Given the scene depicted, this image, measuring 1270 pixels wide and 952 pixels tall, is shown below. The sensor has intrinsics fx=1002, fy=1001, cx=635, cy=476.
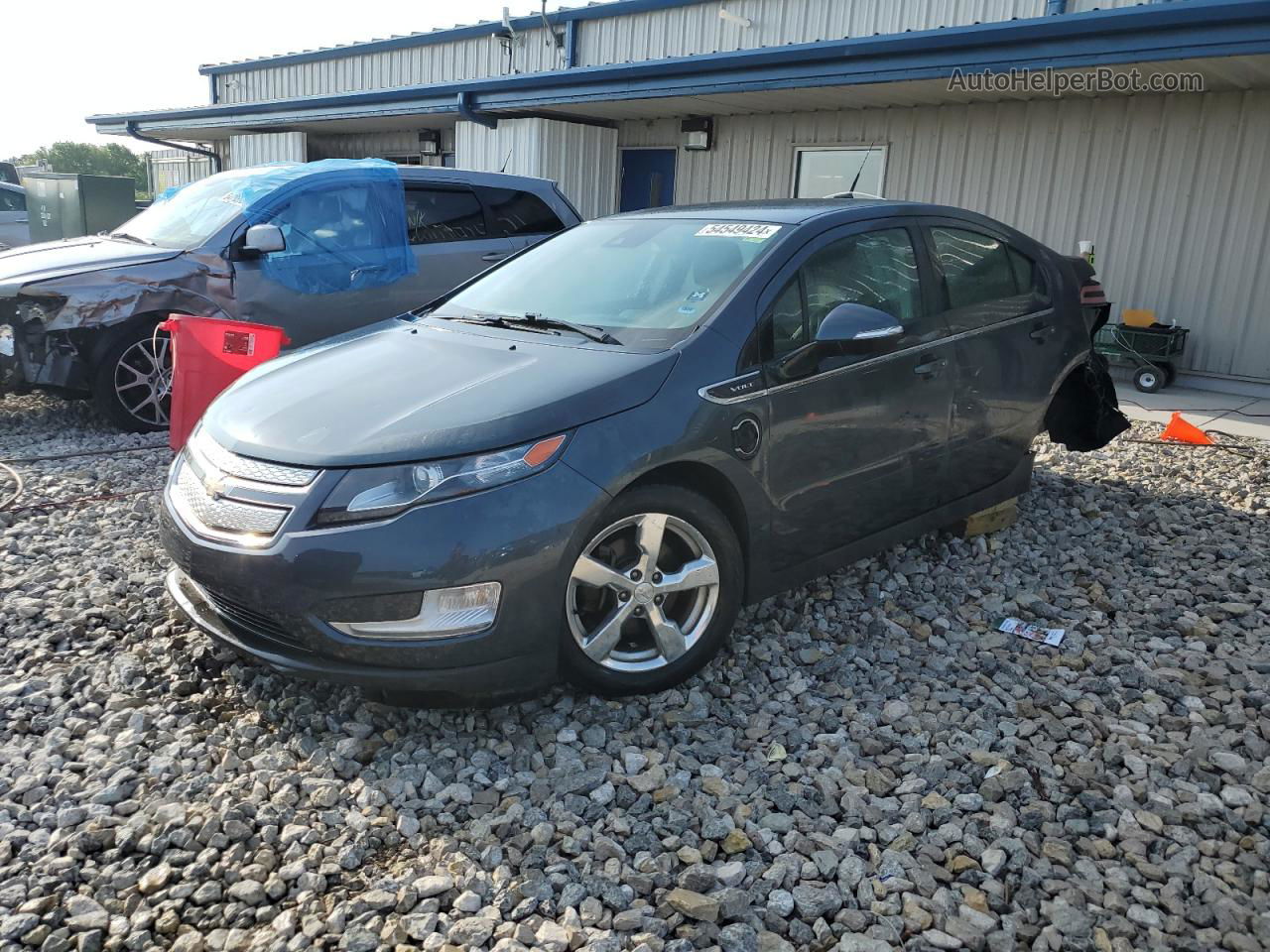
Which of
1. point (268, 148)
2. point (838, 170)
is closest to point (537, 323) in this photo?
point (838, 170)

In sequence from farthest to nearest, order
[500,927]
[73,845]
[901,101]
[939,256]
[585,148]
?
[585,148]
[901,101]
[939,256]
[73,845]
[500,927]

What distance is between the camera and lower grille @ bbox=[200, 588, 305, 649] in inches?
118

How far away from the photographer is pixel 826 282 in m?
3.91

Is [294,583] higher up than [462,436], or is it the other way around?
[462,436]

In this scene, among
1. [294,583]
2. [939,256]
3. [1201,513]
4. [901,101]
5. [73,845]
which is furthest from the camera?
[901,101]

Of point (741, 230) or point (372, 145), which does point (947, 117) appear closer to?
point (741, 230)

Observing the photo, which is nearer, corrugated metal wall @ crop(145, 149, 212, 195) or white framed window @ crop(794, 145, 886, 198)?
white framed window @ crop(794, 145, 886, 198)

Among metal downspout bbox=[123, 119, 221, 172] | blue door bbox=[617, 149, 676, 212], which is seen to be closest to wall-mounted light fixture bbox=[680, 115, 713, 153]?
blue door bbox=[617, 149, 676, 212]

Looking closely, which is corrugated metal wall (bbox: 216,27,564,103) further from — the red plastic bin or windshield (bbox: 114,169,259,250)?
the red plastic bin

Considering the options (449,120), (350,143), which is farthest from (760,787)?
(350,143)

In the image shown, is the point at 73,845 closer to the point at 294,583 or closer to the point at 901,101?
the point at 294,583

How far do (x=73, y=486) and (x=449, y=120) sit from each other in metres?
11.1

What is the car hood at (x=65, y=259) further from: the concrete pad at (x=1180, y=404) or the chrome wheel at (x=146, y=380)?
the concrete pad at (x=1180, y=404)

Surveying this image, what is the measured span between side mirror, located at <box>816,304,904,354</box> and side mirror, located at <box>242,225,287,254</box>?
4318mm
